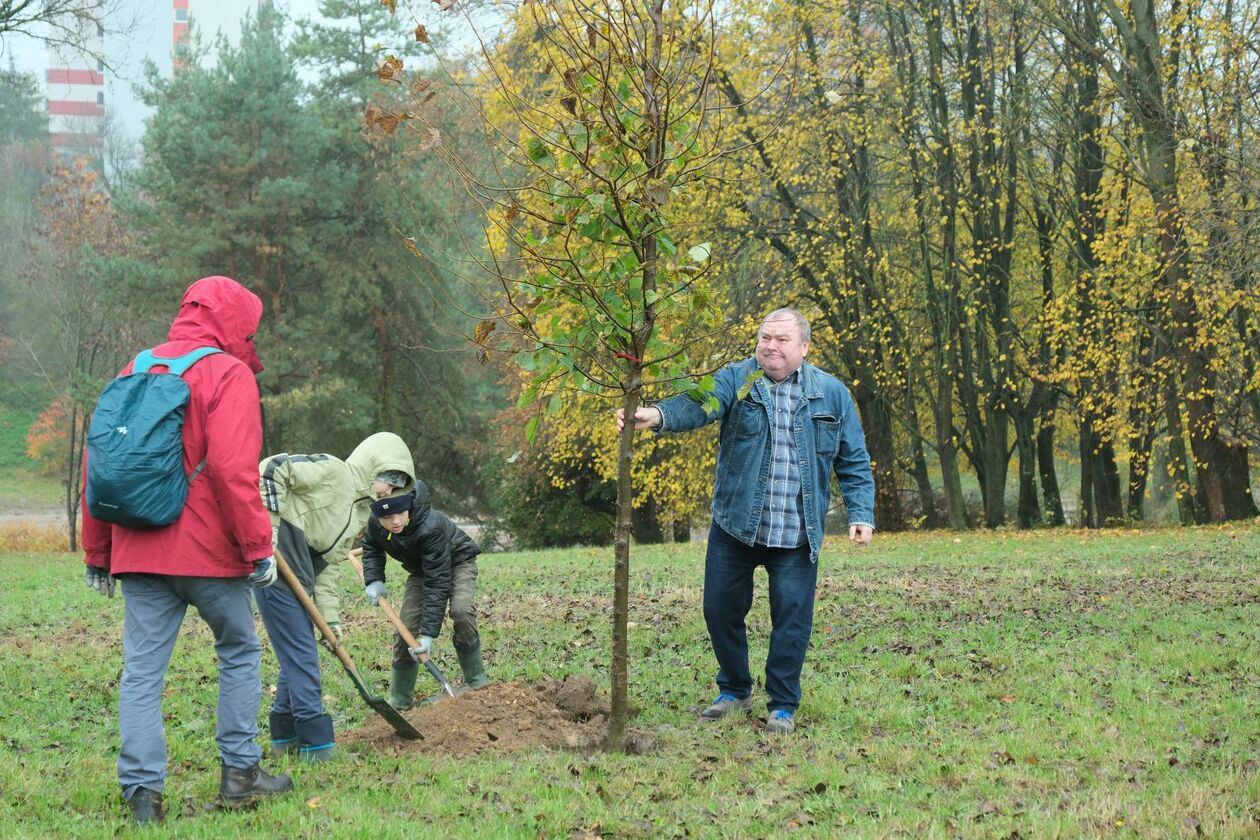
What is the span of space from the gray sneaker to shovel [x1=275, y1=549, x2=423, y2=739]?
1504 mm

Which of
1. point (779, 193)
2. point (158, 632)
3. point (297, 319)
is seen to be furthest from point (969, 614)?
point (297, 319)

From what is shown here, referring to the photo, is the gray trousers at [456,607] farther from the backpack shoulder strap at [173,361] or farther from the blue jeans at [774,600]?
the backpack shoulder strap at [173,361]

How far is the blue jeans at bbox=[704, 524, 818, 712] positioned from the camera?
20.2 feet

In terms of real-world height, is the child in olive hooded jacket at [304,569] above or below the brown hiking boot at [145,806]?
above

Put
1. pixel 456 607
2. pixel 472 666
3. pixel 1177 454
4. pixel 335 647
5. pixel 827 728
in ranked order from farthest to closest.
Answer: pixel 1177 454 < pixel 472 666 < pixel 456 607 < pixel 827 728 < pixel 335 647

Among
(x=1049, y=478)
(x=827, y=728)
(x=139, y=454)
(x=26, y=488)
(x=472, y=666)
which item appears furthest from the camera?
(x=26, y=488)

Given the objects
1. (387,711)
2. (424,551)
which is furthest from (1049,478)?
(387,711)

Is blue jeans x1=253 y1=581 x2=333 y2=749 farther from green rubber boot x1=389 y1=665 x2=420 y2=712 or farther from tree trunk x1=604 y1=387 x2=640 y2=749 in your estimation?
tree trunk x1=604 y1=387 x2=640 y2=749

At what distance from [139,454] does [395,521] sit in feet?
6.75

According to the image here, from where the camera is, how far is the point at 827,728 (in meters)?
6.19

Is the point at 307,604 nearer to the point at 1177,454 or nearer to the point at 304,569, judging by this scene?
the point at 304,569

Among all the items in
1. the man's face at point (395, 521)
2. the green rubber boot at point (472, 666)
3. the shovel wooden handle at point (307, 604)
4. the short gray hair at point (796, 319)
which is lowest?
the green rubber boot at point (472, 666)

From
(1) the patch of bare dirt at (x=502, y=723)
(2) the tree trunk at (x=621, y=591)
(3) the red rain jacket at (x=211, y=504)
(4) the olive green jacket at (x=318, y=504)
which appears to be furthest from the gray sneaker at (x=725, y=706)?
(3) the red rain jacket at (x=211, y=504)

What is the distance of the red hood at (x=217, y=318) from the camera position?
4.77 meters
